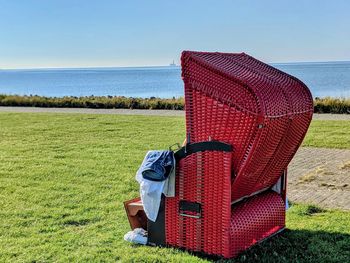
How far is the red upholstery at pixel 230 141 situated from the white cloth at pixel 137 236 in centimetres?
28

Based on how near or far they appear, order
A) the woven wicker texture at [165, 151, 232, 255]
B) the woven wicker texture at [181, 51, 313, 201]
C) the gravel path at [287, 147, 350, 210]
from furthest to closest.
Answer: the gravel path at [287, 147, 350, 210]
the woven wicker texture at [165, 151, 232, 255]
the woven wicker texture at [181, 51, 313, 201]

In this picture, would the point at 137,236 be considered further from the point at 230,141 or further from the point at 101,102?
the point at 101,102

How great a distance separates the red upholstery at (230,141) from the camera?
438cm

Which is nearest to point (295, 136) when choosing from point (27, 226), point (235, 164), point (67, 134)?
point (235, 164)

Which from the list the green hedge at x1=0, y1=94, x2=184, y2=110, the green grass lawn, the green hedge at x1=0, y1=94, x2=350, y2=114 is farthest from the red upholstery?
the green hedge at x1=0, y1=94, x2=184, y2=110

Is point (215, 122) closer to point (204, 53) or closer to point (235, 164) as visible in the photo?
point (235, 164)

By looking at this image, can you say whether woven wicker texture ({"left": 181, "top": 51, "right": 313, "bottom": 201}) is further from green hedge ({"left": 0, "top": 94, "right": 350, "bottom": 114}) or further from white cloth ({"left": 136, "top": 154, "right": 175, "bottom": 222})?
green hedge ({"left": 0, "top": 94, "right": 350, "bottom": 114})

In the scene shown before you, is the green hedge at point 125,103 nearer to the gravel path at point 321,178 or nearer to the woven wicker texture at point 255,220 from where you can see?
the gravel path at point 321,178

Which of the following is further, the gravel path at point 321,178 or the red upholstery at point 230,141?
the gravel path at point 321,178

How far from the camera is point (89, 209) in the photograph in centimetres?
647

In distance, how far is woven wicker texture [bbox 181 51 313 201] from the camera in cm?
434

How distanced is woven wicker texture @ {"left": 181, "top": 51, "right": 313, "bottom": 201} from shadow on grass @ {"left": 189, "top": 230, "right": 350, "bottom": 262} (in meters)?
0.56

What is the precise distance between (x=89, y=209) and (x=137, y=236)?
1420 mm

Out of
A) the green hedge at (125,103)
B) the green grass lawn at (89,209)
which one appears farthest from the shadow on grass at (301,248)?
the green hedge at (125,103)
